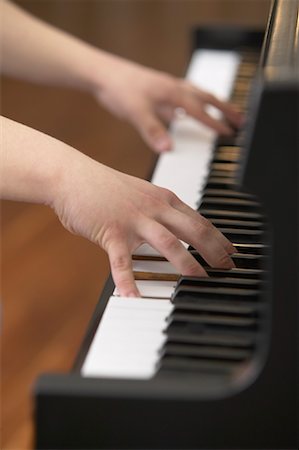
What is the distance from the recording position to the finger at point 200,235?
1081 millimetres

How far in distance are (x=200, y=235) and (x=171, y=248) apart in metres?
0.04

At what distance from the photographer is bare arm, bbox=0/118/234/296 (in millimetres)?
1055

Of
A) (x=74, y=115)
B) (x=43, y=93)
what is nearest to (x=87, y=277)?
(x=74, y=115)

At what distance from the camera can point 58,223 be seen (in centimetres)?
293

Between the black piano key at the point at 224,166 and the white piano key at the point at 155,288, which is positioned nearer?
the white piano key at the point at 155,288

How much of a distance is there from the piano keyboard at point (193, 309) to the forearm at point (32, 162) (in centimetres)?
13

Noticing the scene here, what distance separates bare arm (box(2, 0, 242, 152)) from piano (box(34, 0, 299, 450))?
1.82 feet

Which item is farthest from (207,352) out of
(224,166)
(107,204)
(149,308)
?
(224,166)

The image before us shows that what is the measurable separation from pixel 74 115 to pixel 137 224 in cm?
266

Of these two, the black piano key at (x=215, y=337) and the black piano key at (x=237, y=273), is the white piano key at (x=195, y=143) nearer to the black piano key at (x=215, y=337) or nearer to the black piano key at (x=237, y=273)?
the black piano key at (x=237, y=273)

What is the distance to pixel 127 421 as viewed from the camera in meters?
0.84

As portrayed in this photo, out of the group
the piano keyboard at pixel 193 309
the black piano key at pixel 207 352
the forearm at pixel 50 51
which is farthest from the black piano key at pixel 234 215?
the forearm at pixel 50 51

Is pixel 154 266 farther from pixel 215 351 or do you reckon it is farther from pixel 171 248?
pixel 215 351

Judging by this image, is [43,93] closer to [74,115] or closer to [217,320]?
[74,115]
